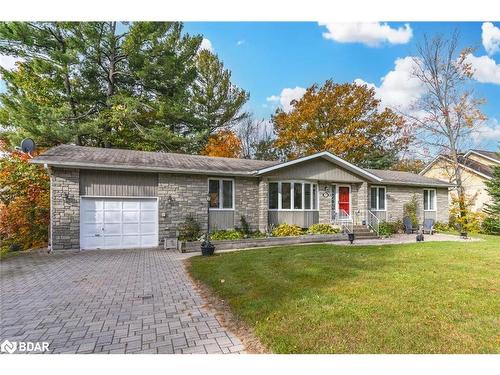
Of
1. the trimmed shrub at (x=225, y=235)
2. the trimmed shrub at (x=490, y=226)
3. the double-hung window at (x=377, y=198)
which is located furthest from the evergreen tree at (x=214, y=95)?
the trimmed shrub at (x=490, y=226)

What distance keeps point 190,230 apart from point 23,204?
25.4 ft

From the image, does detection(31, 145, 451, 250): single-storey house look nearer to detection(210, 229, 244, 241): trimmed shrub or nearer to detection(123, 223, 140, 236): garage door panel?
detection(123, 223, 140, 236): garage door panel

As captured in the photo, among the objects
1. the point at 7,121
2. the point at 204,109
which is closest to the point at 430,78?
the point at 204,109

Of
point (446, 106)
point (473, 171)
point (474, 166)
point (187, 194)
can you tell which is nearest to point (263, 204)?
point (187, 194)

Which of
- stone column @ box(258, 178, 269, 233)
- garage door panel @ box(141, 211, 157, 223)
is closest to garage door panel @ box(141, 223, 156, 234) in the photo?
garage door panel @ box(141, 211, 157, 223)

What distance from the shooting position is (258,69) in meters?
7.35

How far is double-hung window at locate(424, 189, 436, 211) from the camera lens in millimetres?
18388

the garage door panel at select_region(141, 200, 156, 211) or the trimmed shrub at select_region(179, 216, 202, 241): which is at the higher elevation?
the garage door panel at select_region(141, 200, 156, 211)

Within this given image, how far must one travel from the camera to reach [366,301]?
4.45 meters

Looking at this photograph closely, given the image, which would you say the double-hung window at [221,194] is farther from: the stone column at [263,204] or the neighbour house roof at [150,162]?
the stone column at [263,204]

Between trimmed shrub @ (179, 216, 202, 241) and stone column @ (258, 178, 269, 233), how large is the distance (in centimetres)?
291

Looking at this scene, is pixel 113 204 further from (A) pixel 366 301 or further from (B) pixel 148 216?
(A) pixel 366 301

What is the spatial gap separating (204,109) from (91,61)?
7.61 m
